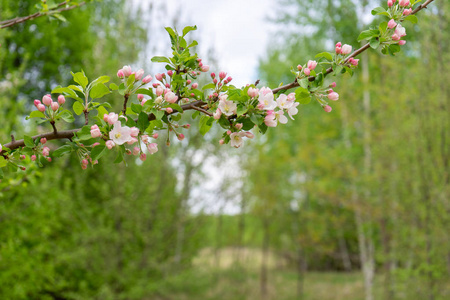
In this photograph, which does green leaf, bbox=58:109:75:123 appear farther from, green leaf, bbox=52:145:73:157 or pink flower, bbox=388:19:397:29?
pink flower, bbox=388:19:397:29

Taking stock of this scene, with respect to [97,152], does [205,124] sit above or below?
above

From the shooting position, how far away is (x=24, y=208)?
4.49 metres

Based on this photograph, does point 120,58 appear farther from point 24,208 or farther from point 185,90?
point 185,90

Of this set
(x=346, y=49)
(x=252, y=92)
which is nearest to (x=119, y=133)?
(x=252, y=92)

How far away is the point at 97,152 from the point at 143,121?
0.18 meters

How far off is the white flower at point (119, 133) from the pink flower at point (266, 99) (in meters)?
0.46

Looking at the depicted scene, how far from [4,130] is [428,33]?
568 cm

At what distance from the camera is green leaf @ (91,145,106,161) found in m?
1.21

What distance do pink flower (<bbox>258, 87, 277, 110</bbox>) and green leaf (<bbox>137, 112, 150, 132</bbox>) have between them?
394mm

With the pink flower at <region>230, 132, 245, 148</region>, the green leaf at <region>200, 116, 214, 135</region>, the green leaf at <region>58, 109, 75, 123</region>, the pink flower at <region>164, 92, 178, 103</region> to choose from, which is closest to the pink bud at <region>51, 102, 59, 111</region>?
the green leaf at <region>58, 109, 75, 123</region>

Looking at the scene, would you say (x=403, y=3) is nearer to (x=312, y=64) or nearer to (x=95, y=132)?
(x=312, y=64)

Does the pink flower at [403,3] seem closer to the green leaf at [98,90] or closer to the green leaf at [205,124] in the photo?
the green leaf at [205,124]

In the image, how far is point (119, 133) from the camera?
120 centimetres

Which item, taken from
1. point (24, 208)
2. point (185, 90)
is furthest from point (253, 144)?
point (185, 90)
